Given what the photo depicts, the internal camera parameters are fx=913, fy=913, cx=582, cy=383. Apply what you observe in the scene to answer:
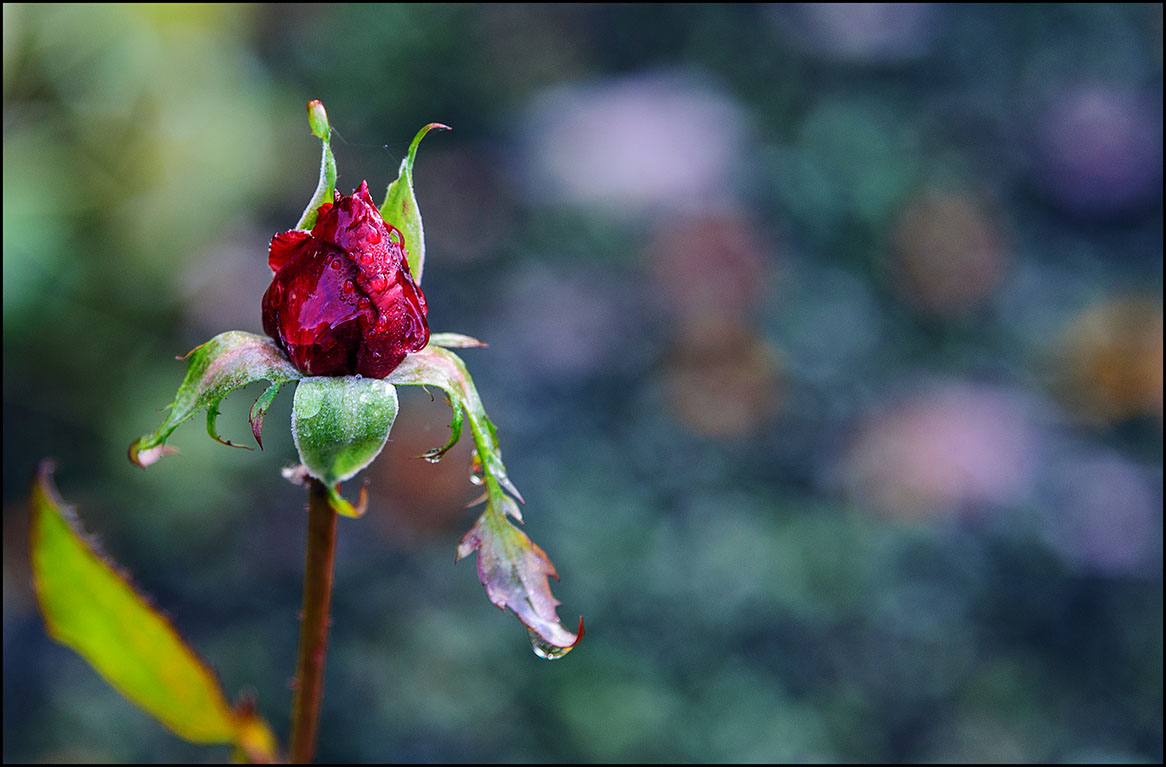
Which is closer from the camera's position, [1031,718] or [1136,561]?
[1031,718]

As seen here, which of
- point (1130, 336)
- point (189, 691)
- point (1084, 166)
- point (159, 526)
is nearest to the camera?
point (189, 691)

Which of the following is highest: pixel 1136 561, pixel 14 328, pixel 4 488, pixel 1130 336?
pixel 1130 336

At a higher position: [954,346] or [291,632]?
[954,346]

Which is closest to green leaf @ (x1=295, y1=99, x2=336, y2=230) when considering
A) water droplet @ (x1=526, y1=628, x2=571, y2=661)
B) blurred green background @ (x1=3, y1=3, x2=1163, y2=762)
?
water droplet @ (x1=526, y1=628, x2=571, y2=661)

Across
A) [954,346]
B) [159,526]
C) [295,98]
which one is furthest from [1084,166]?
[159,526]

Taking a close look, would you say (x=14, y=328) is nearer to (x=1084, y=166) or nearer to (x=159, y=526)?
(x=159, y=526)

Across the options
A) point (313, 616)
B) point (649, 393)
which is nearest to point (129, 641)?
point (313, 616)

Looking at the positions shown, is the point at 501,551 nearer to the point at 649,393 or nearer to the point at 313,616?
the point at 313,616

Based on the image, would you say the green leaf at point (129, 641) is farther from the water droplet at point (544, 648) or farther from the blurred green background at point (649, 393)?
the blurred green background at point (649, 393)
